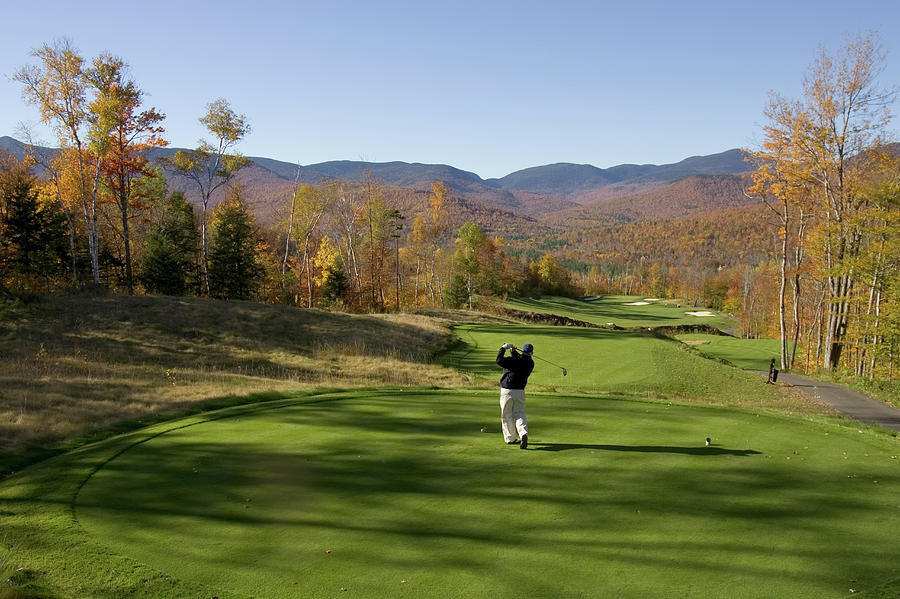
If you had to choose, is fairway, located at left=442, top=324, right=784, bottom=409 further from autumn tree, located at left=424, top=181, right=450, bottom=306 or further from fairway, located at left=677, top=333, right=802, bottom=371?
autumn tree, located at left=424, top=181, right=450, bottom=306

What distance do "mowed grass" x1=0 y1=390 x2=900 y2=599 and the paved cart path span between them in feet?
32.1

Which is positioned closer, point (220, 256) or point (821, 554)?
point (821, 554)

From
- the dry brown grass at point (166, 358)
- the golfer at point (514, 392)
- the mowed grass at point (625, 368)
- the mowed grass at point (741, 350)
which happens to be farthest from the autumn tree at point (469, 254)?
the golfer at point (514, 392)

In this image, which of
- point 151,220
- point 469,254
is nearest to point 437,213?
point 469,254

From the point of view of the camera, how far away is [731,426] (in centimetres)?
1164

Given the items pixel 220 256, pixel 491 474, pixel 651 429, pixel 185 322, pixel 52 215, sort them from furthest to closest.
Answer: pixel 220 256, pixel 52 215, pixel 185 322, pixel 651 429, pixel 491 474

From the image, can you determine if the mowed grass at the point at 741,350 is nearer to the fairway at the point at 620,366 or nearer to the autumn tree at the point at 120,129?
the fairway at the point at 620,366

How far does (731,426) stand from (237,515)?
10158mm

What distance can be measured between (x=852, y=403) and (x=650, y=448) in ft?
56.5

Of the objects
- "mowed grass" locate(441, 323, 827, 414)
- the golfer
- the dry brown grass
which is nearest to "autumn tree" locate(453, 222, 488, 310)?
the dry brown grass

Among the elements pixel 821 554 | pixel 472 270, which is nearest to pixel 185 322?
pixel 821 554

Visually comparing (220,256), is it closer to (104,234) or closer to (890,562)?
(104,234)

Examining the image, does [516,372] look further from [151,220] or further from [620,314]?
[620,314]

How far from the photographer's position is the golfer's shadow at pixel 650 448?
938 centimetres
